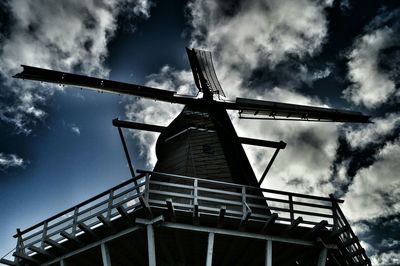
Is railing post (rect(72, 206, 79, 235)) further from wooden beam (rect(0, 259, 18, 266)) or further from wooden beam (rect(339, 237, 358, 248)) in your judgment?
wooden beam (rect(339, 237, 358, 248))

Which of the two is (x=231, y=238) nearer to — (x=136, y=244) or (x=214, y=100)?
(x=136, y=244)

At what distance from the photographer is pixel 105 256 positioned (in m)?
10.0

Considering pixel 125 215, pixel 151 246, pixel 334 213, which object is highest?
pixel 334 213

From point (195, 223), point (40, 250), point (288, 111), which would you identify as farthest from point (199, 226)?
point (288, 111)

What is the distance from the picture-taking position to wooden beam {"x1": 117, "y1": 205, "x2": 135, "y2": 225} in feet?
31.8

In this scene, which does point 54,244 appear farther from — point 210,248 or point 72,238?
point 210,248

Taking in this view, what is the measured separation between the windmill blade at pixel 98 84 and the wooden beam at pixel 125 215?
27.5 feet

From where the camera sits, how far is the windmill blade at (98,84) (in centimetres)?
1686

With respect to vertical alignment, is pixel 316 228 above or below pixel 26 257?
above

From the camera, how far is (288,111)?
58.3 ft

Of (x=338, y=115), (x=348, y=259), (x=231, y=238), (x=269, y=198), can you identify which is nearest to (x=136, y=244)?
(x=231, y=238)

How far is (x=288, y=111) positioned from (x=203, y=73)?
576 cm

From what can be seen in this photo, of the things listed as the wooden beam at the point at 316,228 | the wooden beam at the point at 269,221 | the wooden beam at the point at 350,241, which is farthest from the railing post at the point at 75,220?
the wooden beam at the point at 350,241

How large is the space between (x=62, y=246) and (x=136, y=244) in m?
2.15
